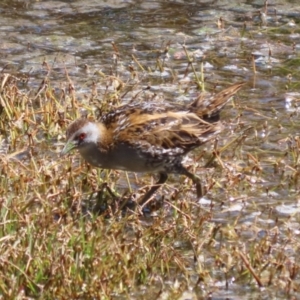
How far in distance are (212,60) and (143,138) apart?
10.4 ft

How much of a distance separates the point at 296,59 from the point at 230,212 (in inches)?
125

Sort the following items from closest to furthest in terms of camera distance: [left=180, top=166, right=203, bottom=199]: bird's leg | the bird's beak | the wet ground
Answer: the bird's beak, [left=180, top=166, right=203, bottom=199]: bird's leg, the wet ground

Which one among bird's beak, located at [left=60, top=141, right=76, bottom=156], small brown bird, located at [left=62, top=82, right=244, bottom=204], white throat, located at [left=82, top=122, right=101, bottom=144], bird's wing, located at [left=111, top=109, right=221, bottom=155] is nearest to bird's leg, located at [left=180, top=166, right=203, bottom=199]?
small brown bird, located at [left=62, top=82, right=244, bottom=204]

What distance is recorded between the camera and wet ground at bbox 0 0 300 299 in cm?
742

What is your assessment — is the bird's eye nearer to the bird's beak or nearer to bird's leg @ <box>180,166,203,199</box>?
the bird's beak

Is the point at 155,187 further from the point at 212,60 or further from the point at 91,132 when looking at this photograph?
the point at 212,60

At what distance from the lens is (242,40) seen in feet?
34.6

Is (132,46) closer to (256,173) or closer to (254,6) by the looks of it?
(254,6)

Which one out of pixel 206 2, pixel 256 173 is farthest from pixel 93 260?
pixel 206 2

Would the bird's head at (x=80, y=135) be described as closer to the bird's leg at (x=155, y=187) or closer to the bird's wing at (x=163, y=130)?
the bird's wing at (x=163, y=130)

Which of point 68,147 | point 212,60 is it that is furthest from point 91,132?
point 212,60

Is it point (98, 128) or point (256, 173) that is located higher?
point (98, 128)

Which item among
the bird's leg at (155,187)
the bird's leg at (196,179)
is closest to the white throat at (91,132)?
the bird's leg at (155,187)

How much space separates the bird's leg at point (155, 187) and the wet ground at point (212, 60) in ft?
1.09
